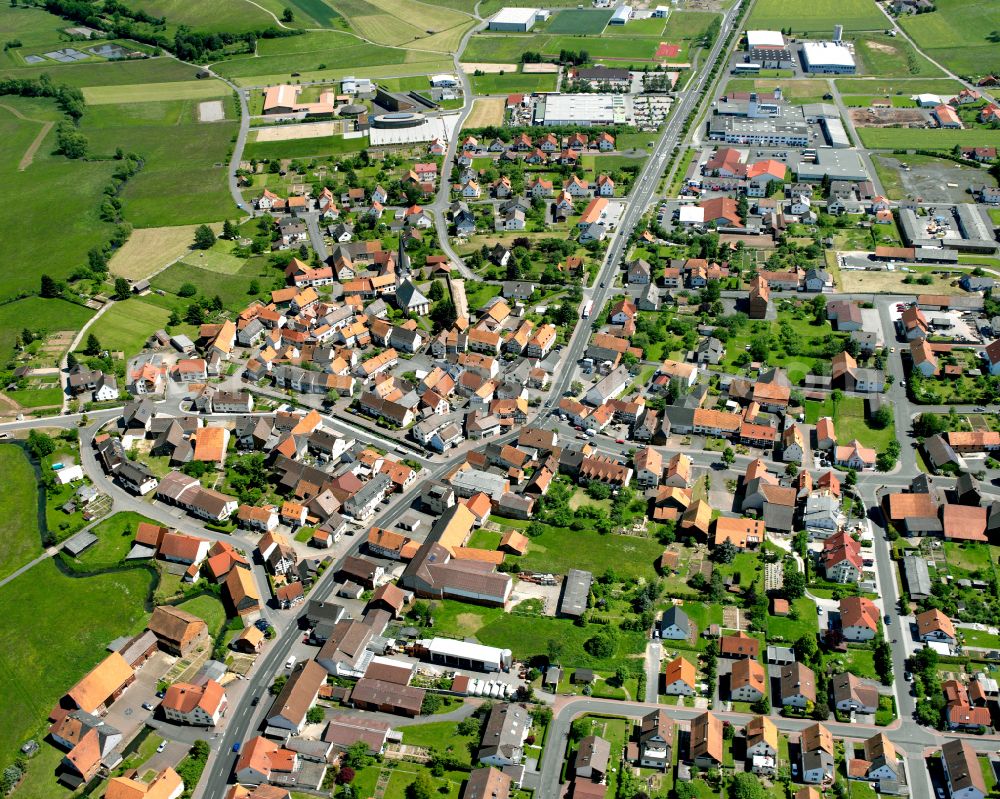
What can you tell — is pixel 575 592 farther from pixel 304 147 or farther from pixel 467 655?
pixel 304 147

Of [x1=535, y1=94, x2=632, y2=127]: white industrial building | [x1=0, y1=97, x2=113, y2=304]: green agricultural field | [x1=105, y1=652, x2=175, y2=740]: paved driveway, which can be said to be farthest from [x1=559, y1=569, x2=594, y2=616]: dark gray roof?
[x1=535, y1=94, x2=632, y2=127]: white industrial building

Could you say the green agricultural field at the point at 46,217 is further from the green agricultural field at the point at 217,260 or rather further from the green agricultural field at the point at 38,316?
the green agricultural field at the point at 217,260

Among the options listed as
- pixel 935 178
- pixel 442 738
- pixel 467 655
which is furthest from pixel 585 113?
pixel 442 738

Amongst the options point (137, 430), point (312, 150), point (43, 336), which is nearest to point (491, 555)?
point (137, 430)

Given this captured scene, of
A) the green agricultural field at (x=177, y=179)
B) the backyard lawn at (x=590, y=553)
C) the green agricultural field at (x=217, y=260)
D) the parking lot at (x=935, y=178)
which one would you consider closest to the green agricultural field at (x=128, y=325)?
the green agricultural field at (x=217, y=260)

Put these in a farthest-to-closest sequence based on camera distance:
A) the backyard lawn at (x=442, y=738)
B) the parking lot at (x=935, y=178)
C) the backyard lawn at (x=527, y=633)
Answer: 1. the parking lot at (x=935, y=178)
2. the backyard lawn at (x=527, y=633)
3. the backyard lawn at (x=442, y=738)

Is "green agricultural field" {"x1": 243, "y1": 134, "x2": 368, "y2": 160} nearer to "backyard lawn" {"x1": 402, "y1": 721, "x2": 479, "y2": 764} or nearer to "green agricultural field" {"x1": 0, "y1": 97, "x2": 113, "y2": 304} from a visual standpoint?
"green agricultural field" {"x1": 0, "y1": 97, "x2": 113, "y2": 304}

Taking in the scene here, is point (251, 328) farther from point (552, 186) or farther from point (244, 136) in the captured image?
point (244, 136)
